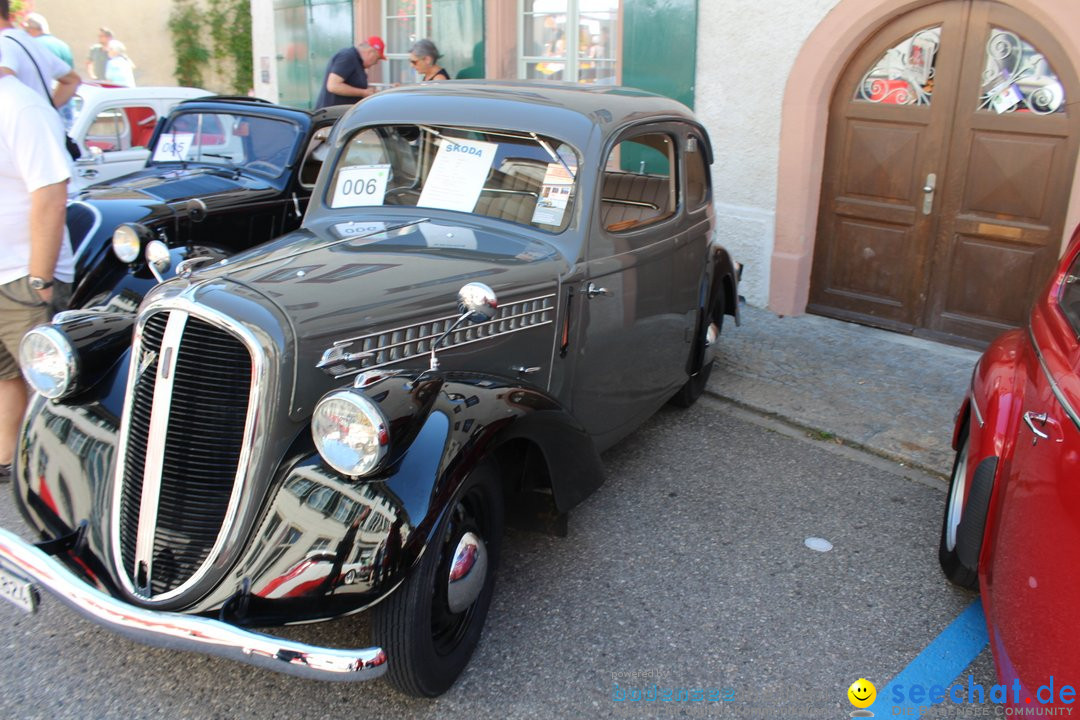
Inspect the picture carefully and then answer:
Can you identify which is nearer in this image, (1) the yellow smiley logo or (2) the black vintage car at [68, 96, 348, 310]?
(1) the yellow smiley logo

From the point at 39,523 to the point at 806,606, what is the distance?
8.26ft

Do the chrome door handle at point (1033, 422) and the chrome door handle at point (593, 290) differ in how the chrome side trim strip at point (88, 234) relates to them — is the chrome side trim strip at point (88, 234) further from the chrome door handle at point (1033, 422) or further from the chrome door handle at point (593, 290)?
the chrome door handle at point (1033, 422)

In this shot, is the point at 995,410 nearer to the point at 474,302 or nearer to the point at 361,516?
the point at 474,302

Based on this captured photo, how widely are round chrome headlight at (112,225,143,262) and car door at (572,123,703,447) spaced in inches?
87.5

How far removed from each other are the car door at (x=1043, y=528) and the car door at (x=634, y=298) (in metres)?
1.52

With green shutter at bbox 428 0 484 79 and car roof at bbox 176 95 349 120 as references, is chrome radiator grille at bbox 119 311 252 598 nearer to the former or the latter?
car roof at bbox 176 95 349 120

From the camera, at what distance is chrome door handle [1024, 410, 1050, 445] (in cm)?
238

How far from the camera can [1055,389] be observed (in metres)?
2.42

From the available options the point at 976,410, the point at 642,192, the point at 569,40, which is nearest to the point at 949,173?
the point at 642,192

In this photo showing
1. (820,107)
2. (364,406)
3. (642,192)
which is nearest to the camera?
(364,406)

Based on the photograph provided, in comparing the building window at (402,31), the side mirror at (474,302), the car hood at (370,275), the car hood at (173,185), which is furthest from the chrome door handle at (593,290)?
the building window at (402,31)

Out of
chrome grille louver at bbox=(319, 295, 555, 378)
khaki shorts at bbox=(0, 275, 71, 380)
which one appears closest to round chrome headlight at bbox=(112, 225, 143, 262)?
khaki shorts at bbox=(0, 275, 71, 380)

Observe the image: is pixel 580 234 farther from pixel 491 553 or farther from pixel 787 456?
pixel 787 456

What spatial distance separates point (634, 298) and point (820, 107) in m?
3.12
